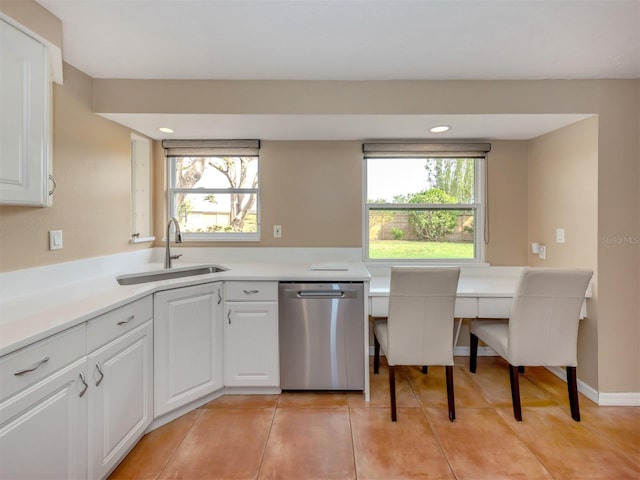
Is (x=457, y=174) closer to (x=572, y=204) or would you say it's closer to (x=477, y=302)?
(x=572, y=204)

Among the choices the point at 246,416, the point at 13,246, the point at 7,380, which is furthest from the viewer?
the point at 246,416

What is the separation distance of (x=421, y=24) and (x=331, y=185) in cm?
146

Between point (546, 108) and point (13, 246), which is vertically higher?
point (546, 108)

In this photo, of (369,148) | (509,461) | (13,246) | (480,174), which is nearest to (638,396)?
(509,461)

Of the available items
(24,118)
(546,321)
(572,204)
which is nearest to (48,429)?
(24,118)

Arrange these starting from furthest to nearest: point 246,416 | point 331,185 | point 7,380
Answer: point 331,185
point 246,416
point 7,380

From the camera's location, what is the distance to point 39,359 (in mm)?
1087

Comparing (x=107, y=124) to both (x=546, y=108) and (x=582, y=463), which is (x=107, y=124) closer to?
(x=546, y=108)

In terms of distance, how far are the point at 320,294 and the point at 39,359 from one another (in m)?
1.45

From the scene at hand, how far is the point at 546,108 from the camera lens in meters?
2.11

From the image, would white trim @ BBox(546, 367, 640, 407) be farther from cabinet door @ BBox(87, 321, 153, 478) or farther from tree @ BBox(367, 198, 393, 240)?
cabinet door @ BBox(87, 321, 153, 478)

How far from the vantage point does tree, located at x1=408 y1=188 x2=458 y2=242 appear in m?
2.90

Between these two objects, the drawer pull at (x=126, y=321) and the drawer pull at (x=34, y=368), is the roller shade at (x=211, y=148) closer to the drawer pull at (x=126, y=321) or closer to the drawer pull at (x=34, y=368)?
the drawer pull at (x=126, y=321)

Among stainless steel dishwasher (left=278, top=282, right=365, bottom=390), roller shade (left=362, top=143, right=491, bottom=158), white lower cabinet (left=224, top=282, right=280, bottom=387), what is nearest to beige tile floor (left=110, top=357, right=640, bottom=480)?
stainless steel dishwasher (left=278, top=282, right=365, bottom=390)
